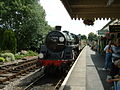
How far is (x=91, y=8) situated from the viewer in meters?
7.59

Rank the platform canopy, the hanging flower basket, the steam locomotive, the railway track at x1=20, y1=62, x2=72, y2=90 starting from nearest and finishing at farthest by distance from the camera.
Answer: the platform canopy < the hanging flower basket < the railway track at x1=20, y1=62, x2=72, y2=90 < the steam locomotive

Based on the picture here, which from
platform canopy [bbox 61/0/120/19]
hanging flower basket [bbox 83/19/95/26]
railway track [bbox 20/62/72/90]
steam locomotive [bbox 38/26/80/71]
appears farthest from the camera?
steam locomotive [bbox 38/26/80/71]

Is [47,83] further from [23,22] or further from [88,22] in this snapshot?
[23,22]

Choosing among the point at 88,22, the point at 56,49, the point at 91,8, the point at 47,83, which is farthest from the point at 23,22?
the point at 91,8

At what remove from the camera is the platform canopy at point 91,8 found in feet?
22.1

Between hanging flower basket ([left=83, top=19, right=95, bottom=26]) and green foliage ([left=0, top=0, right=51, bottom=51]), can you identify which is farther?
green foliage ([left=0, top=0, right=51, bottom=51])

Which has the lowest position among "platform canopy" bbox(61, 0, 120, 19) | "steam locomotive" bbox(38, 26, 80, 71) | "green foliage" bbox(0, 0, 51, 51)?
"steam locomotive" bbox(38, 26, 80, 71)

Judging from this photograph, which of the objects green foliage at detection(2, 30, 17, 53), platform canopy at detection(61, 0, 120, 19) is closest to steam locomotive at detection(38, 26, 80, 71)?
platform canopy at detection(61, 0, 120, 19)

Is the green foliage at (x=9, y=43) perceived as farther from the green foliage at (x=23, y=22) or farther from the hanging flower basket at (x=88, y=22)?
the hanging flower basket at (x=88, y=22)

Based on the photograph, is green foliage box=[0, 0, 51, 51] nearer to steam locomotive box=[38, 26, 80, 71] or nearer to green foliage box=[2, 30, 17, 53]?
green foliage box=[2, 30, 17, 53]

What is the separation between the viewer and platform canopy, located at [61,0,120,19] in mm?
6736

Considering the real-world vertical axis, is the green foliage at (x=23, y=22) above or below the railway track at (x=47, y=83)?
above

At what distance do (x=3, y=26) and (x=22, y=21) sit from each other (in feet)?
11.1

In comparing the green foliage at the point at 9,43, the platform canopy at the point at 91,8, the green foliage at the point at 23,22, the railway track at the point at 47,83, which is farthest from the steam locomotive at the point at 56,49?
the green foliage at the point at 23,22
